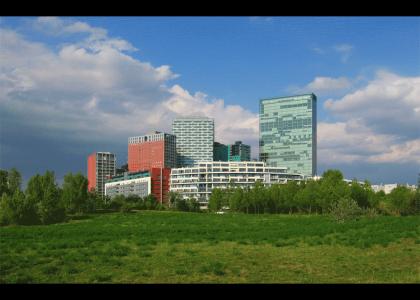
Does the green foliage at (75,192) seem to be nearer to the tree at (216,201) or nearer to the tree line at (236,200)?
the tree line at (236,200)

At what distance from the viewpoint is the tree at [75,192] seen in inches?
2029

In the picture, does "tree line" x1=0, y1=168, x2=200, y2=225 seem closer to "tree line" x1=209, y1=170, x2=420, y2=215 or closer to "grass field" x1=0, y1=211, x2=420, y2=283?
"grass field" x1=0, y1=211, x2=420, y2=283

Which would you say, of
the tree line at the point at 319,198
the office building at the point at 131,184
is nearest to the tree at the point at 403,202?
the tree line at the point at 319,198

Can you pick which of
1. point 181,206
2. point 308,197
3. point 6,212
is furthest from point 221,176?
point 6,212

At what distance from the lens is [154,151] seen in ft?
631

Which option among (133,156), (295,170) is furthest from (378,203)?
(133,156)

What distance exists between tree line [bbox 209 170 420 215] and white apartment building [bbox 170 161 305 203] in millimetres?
40653

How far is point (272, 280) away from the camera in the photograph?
11062mm

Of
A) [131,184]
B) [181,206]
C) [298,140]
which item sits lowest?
[181,206]

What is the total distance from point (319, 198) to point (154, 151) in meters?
131

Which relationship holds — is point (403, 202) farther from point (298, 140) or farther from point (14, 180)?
point (298, 140)
